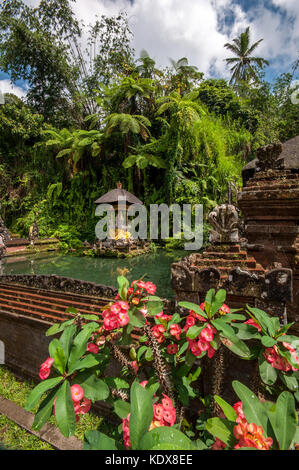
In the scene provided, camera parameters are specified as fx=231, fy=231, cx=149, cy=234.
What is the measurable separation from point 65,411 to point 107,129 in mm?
13391

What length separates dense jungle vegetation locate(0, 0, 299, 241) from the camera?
12.6 m

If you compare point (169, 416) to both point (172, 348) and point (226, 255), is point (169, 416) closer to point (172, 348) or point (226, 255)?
point (172, 348)

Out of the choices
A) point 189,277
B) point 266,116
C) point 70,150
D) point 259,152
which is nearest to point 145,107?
point 70,150

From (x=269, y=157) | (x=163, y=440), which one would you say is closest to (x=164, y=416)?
(x=163, y=440)

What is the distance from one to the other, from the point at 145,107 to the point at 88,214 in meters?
7.62

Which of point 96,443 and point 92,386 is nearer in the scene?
point 96,443

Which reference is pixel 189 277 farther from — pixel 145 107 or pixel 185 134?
pixel 145 107

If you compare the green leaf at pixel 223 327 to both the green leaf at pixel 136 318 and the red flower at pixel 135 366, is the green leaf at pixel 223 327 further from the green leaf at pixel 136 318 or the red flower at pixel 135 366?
the red flower at pixel 135 366

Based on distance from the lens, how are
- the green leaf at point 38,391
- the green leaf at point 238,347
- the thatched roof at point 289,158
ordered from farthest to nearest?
the thatched roof at point 289,158
the green leaf at point 238,347
the green leaf at point 38,391

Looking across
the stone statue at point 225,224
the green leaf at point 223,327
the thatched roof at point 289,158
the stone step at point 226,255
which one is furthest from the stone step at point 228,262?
the thatched roof at point 289,158

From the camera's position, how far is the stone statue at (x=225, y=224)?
172 cm

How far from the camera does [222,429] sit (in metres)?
0.95

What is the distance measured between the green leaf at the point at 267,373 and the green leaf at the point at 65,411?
88 cm

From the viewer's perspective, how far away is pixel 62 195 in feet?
50.8
